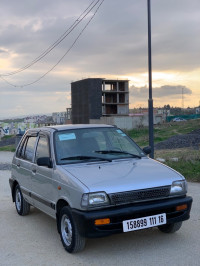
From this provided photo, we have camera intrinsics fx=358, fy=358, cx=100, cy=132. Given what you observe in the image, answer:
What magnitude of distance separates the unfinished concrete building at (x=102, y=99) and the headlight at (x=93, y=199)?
84173mm

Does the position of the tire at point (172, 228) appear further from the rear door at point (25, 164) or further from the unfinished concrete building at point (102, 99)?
the unfinished concrete building at point (102, 99)

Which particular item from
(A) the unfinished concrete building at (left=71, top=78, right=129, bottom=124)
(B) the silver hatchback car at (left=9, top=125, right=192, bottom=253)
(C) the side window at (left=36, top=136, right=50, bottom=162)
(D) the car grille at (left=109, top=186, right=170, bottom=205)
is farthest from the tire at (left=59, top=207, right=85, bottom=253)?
(A) the unfinished concrete building at (left=71, top=78, right=129, bottom=124)

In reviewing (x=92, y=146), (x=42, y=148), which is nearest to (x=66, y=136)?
(x=92, y=146)

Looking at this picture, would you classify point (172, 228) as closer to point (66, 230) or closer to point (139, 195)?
point (139, 195)

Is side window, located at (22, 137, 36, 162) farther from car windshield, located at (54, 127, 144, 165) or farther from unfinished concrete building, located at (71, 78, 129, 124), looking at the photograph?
unfinished concrete building, located at (71, 78, 129, 124)

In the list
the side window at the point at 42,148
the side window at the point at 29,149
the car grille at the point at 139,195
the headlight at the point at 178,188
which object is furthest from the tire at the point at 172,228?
the side window at the point at 29,149

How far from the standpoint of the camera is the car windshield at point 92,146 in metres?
5.43

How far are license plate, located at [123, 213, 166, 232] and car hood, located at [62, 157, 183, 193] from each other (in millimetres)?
397

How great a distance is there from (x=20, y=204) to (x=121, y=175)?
3.10m

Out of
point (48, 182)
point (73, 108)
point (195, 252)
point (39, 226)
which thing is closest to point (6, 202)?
point (39, 226)

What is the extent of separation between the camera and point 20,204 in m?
7.09

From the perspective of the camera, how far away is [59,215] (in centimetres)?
505

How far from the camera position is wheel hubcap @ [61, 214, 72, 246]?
481 centimetres

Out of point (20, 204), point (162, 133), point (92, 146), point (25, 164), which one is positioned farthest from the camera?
point (162, 133)
